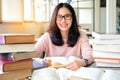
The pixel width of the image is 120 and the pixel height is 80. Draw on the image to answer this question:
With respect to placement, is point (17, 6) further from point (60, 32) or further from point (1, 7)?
point (60, 32)

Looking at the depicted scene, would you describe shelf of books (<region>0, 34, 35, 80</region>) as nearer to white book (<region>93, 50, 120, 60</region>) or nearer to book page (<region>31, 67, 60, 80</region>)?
book page (<region>31, 67, 60, 80</region>)

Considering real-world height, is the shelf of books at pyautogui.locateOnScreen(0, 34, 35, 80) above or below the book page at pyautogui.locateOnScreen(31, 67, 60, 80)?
above

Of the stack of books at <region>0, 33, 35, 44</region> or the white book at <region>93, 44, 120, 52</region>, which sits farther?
the white book at <region>93, 44, 120, 52</region>

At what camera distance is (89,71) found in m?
0.74

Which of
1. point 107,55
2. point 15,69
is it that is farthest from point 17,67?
point 107,55

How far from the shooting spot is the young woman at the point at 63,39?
4.58ft

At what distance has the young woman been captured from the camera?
1396 millimetres

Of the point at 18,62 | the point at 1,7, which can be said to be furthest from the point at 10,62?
the point at 1,7

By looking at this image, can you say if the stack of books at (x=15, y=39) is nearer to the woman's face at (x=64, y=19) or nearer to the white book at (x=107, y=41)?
the white book at (x=107, y=41)

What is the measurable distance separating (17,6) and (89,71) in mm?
2436

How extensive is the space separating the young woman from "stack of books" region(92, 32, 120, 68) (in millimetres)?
437

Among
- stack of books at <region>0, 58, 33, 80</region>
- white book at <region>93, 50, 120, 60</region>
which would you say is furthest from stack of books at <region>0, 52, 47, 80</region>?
white book at <region>93, 50, 120, 60</region>

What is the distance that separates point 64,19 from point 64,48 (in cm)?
20

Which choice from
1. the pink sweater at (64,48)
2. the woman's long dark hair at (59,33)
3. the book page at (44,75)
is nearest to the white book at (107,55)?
the book page at (44,75)
